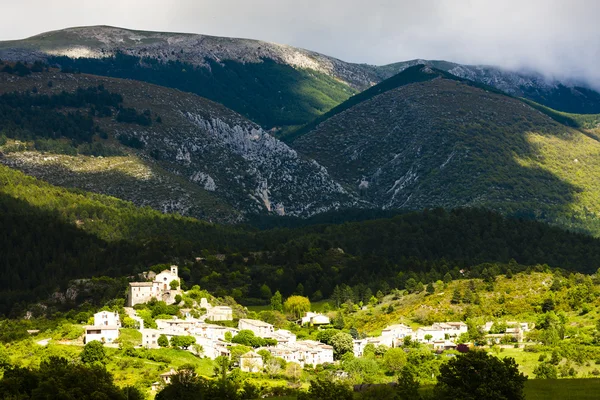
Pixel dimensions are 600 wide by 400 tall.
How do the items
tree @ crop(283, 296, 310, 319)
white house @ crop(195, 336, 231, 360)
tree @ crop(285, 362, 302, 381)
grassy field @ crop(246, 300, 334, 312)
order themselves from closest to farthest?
tree @ crop(285, 362, 302, 381) < white house @ crop(195, 336, 231, 360) < tree @ crop(283, 296, 310, 319) < grassy field @ crop(246, 300, 334, 312)

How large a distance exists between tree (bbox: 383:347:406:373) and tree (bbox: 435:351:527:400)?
30.3 m

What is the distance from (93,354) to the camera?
107375mm

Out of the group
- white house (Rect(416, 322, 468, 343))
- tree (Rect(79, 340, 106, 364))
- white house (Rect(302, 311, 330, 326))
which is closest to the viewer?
tree (Rect(79, 340, 106, 364))

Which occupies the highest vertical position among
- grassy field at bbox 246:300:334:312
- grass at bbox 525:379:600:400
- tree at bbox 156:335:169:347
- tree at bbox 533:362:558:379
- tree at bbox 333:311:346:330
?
grassy field at bbox 246:300:334:312

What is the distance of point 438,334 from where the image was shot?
133500 mm

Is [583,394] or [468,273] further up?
[468,273]

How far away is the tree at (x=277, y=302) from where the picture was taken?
16312 cm

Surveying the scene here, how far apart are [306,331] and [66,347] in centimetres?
3838

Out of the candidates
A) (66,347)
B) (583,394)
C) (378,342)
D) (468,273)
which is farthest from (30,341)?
(468,273)

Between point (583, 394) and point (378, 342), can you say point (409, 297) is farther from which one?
point (583, 394)

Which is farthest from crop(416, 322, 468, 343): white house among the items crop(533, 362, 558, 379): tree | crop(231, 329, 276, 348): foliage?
crop(533, 362, 558, 379): tree

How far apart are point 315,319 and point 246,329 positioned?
22395 mm

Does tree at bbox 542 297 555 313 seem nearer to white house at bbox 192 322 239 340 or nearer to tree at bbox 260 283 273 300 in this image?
white house at bbox 192 322 239 340

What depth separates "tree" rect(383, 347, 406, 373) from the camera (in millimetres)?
118000
